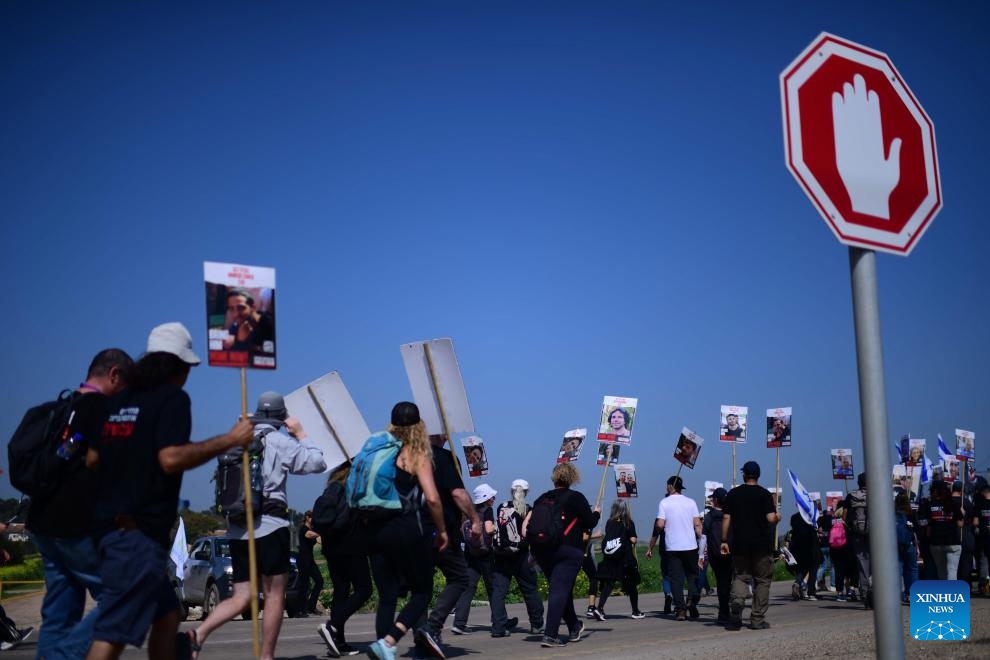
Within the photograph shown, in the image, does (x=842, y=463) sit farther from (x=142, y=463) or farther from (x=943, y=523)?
(x=142, y=463)

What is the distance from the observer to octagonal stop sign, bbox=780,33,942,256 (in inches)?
111

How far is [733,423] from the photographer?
2361 centimetres

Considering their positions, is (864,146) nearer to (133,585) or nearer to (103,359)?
(133,585)

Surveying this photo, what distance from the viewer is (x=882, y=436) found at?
2604 mm

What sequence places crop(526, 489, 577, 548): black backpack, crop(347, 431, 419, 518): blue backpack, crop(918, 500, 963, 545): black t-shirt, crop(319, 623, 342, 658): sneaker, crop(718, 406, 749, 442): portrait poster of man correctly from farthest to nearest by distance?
1. crop(718, 406, 749, 442): portrait poster of man
2. crop(918, 500, 963, 545): black t-shirt
3. crop(526, 489, 577, 548): black backpack
4. crop(319, 623, 342, 658): sneaker
5. crop(347, 431, 419, 518): blue backpack

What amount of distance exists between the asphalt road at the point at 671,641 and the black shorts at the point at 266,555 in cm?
253

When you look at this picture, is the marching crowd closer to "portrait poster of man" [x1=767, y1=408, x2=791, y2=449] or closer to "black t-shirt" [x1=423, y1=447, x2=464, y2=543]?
"black t-shirt" [x1=423, y1=447, x2=464, y2=543]

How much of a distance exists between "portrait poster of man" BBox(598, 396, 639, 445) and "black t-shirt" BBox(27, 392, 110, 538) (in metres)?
15.0

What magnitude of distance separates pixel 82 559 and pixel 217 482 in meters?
2.96

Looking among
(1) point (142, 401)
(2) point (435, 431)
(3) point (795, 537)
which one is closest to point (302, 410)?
(2) point (435, 431)

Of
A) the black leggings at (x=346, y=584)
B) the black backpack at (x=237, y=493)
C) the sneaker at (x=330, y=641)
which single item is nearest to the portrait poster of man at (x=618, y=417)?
the black leggings at (x=346, y=584)

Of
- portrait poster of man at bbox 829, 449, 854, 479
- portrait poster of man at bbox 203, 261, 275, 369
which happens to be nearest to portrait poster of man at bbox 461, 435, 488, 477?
portrait poster of man at bbox 203, 261, 275, 369

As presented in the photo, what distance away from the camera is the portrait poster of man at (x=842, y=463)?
28.9 meters

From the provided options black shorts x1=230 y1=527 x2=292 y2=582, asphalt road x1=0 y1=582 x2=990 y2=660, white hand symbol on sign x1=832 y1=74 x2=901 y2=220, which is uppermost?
white hand symbol on sign x1=832 y1=74 x2=901 y2=220
